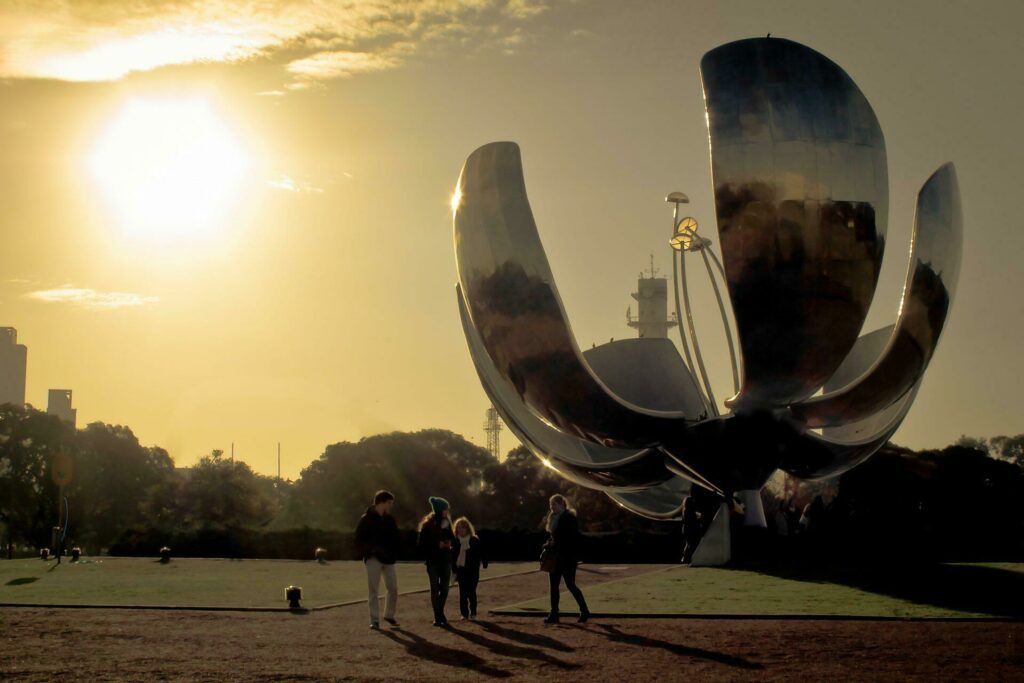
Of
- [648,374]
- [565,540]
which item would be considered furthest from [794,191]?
[648,374]

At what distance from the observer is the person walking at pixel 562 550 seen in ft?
42.7

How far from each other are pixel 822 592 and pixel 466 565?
5.00m

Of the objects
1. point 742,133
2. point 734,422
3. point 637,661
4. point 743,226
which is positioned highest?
point 742,133

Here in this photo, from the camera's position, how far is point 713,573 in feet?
66.3

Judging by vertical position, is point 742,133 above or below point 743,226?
above

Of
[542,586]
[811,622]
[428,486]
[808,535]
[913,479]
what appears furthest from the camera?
[428,486]

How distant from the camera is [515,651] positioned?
10500mm

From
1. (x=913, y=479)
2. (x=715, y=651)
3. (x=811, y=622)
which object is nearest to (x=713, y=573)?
(x=811, y=622)

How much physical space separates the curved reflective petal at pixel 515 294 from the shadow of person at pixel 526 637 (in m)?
6.60

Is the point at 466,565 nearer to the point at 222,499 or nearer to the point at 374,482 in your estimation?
the point at 374,482

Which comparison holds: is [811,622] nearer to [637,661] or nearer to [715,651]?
[715,651]

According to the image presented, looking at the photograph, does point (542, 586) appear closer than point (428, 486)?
Yes

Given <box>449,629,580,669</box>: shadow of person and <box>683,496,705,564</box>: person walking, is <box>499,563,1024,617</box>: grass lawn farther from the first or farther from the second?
<box>683,496,705,564</box>: person walking

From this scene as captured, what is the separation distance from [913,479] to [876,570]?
899 inches
